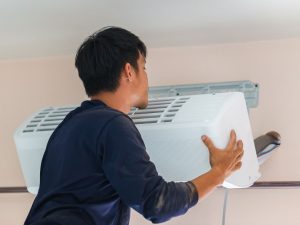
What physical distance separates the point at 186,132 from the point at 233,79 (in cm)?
74

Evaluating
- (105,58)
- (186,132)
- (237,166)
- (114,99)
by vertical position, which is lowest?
(237,166)

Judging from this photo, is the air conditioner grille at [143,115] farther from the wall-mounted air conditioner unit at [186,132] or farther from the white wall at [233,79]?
the white wall at [233,79]

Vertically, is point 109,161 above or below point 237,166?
above

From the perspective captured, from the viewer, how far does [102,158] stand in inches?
41.8

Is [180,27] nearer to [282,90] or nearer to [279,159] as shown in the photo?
[282,90]

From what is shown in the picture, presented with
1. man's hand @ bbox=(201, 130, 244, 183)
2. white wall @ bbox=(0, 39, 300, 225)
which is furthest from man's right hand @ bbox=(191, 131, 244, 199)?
white wall @ bbox=(0, 39, 300, 225)

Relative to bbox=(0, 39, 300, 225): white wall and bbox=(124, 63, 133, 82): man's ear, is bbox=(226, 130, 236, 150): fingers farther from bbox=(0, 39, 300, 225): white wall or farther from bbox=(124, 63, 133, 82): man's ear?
bbox=(0, 39, 300, 225): white wall

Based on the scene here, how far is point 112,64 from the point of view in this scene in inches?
47.8

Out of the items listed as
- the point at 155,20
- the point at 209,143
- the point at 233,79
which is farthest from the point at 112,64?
the point at 233,79

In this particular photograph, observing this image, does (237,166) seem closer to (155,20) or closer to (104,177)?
(104,177)

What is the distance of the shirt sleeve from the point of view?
3.34 feet

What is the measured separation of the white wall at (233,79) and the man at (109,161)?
63 centimetres

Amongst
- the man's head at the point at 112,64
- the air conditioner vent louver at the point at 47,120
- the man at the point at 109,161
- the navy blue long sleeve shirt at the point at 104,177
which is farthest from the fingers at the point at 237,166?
the air conditioner vent louver at the point at 47,120

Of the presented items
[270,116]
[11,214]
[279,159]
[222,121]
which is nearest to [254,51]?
[270,116]
